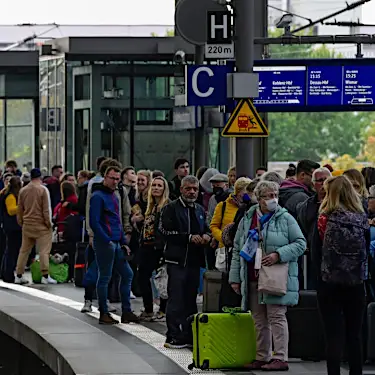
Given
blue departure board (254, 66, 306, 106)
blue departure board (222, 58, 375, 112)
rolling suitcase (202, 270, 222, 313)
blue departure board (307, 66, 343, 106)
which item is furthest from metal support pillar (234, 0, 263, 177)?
blue departure board (307, 66, 343, 106)

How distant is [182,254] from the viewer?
1310cm

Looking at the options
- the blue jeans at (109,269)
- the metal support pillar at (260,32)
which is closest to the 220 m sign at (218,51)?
the blue jeans at (109,269)

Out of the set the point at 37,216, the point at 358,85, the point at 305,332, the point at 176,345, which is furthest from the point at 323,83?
the point at 305,332

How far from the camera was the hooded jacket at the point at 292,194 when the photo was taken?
13.0 meters

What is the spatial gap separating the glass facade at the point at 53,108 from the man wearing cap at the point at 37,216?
30.0 ft

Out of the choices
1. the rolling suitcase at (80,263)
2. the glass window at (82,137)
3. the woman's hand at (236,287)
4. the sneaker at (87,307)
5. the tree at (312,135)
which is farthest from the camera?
the tree at (312,135)

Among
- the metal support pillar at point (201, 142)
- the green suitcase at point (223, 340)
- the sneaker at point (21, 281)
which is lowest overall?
the sneaker at point (21, 281)

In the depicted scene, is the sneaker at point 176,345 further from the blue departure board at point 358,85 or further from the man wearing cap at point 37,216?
the blue departure board at point 358,85

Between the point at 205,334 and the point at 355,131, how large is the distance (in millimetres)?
81147

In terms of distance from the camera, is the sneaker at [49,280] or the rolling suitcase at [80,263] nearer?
the rolling suitcase at [80,263]

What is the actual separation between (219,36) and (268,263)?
438 cm

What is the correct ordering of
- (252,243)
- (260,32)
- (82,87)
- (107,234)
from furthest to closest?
(82,87)
(260,32)
(107,234)
(252,243)

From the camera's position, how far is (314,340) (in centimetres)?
1205

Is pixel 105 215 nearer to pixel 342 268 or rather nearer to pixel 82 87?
pixel 342 268
